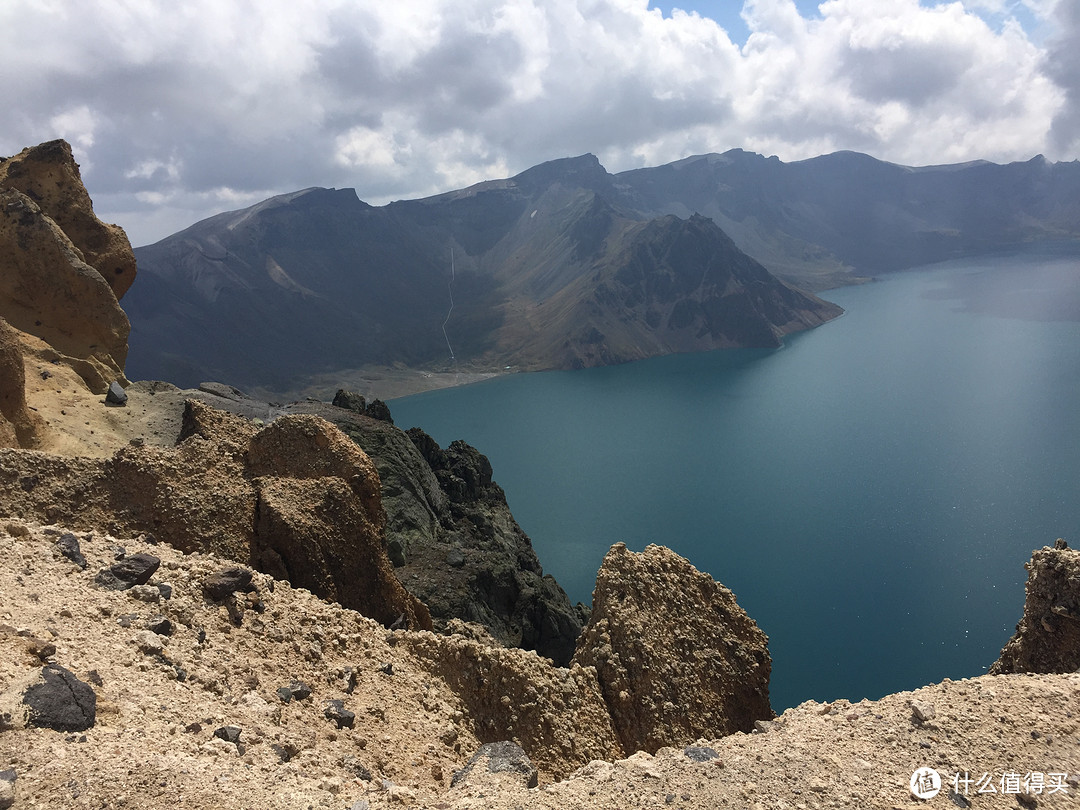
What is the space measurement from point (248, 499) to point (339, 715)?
22.8 feet

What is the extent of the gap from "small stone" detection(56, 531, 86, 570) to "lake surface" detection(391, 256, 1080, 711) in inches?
1439

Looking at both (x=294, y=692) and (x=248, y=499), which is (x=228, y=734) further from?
(x=248, y=499)

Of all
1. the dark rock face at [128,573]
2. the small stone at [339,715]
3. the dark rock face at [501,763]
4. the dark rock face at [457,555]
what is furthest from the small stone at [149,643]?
the dark rock face at [457,555]

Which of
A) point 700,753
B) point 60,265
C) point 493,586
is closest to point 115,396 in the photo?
point 60,265

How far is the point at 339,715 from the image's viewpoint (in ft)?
28.8

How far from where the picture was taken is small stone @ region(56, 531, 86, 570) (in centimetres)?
958

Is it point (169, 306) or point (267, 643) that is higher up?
point (169, 306)

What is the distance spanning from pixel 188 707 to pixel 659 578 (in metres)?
9.20

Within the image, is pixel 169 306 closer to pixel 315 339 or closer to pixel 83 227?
pixel 315 339

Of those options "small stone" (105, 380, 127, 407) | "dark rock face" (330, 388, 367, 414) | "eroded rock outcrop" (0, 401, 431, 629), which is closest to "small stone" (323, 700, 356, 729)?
"eroded rock outcrop" (0, 401, 431, 629)

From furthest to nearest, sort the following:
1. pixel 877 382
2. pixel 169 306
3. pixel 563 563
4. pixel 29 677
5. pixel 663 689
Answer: pixel 169 306 → pixel 877 382 → pixel 563 563 → pixel 663 689 → pixel 29 677

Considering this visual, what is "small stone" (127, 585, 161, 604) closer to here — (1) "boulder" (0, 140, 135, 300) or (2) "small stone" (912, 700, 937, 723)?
(2) "small stone" (912, 700, 937, 723)

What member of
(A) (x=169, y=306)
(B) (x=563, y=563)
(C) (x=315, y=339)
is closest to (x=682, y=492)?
(B) (x=563, y=563)

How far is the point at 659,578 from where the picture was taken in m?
14.1
